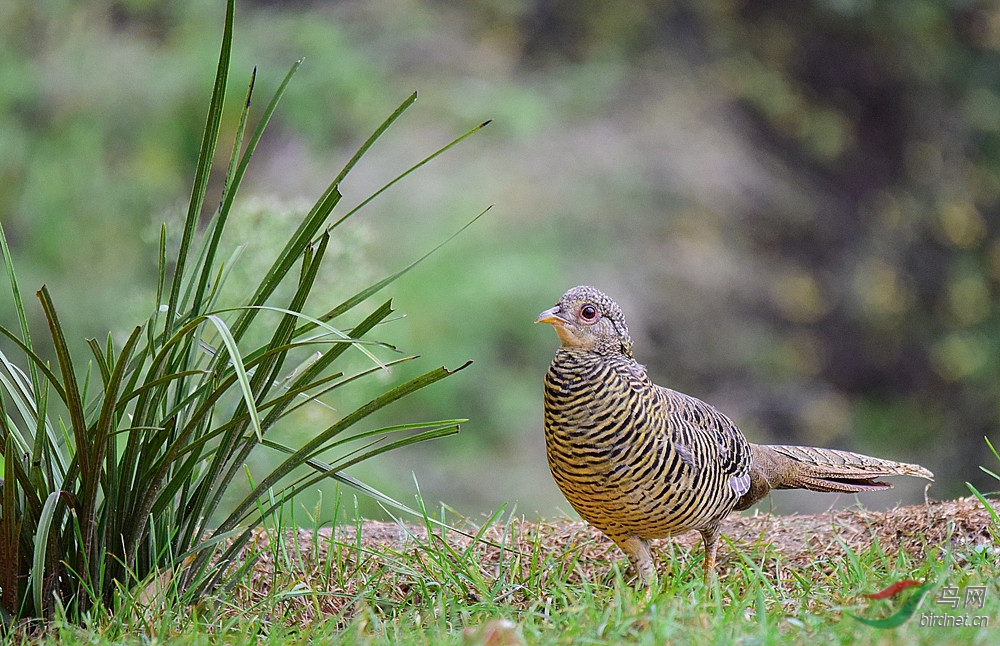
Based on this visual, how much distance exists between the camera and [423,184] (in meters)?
6.57

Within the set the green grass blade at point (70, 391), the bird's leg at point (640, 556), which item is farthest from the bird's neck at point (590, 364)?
the green grass blade at point (70, 391)

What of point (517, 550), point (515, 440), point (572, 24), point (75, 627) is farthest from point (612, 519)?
point (572, 24)

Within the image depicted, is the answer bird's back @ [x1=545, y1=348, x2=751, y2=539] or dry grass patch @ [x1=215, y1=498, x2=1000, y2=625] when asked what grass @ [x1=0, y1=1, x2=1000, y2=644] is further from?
bird's back @ [x1=545, y1=348, x2=751, y2=539]

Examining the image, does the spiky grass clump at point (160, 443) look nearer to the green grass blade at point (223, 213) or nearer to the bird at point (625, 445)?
the green grass blade at point (223, 213)

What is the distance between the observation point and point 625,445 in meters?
2.21

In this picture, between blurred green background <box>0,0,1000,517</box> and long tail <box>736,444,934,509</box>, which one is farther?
blurred green background <box>0,0,1000,517</box>

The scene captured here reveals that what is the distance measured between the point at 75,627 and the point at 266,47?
167 inches

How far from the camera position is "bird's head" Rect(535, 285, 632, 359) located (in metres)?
2.33

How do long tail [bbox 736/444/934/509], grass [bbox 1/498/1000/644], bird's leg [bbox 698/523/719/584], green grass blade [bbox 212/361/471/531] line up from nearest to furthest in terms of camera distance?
grass [bbox 1/498/1000/644] → green grass blade [bbox 212/361/471/531] → bird's leg [bbox 698/523/719/584] → long tail [bbox 736/444/934/509]

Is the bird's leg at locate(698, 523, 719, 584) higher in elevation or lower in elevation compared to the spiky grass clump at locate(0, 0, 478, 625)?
lower

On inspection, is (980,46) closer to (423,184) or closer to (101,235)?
(423,184)

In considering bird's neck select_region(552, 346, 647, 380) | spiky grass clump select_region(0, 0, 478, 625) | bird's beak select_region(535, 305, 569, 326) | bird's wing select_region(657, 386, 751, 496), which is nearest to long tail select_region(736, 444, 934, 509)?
bird's wing select_region(657, 386, 751, 496)

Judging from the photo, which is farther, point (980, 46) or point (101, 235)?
point (980, 46)

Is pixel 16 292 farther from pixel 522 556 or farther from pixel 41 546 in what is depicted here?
pixel 522 556
